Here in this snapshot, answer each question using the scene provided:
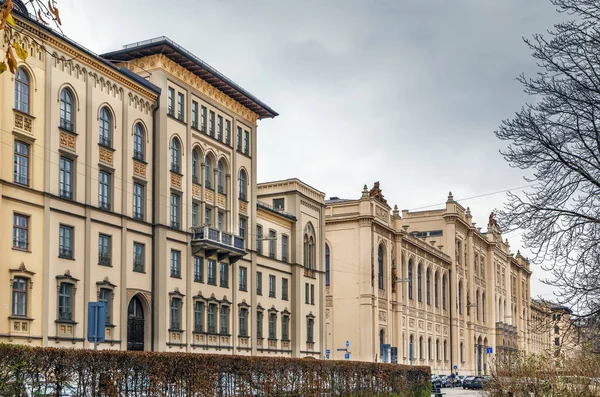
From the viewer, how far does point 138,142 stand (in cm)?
4650

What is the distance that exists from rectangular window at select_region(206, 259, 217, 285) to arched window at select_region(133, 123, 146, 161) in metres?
8.73

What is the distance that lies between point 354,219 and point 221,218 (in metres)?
24.4

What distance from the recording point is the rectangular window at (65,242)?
39281 millimetres

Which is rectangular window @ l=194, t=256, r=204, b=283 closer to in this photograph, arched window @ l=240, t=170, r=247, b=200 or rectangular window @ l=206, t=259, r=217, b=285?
rectangular window @ l=206, t=259, r=217, b=285

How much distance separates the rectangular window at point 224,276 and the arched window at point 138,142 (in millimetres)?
10175

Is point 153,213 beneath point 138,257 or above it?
above

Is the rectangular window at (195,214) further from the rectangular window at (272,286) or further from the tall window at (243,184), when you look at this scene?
the rectangular window at (272,286)

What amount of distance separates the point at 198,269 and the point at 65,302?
40.5 feet

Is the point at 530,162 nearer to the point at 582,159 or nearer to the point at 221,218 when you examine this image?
the point at 582,159

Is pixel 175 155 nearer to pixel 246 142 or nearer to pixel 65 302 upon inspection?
pixel 246 142

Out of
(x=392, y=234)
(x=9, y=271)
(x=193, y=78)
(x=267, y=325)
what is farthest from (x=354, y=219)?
(x=9, y=271)

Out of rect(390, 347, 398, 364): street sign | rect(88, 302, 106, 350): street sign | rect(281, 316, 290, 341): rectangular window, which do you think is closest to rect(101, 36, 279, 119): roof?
rect(281, 316, 290, 341): rectangular window

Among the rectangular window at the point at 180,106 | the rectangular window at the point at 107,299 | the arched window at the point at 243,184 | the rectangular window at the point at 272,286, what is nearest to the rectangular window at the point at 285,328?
the rectangular window at the point at 272,286

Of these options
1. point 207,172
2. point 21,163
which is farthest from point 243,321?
point 21,163
